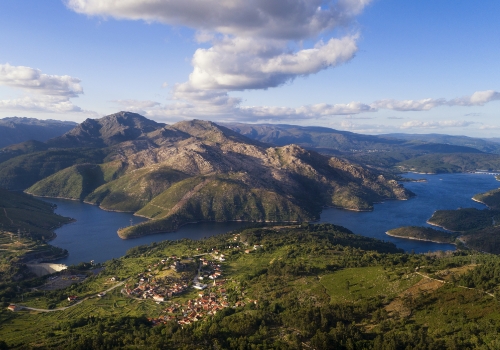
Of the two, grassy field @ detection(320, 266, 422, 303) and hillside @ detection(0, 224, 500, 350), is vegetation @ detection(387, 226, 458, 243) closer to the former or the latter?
hillside @ detection(0, 224, 500, 350)

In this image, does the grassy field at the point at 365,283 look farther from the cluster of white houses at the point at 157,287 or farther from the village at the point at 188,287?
the cluster of white houses at the point at 157,287

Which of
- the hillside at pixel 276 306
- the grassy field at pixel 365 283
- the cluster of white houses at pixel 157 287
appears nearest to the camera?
the hillside at pixel 276 306

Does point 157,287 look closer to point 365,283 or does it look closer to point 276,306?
point 276,306

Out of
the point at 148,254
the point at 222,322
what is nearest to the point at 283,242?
the point at 148,254

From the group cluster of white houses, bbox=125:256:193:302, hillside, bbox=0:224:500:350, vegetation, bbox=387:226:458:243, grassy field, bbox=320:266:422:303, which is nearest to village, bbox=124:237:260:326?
cluster of white houses, bbox=125:256:193:302

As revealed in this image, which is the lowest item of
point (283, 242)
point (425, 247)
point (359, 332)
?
point (425, 247)

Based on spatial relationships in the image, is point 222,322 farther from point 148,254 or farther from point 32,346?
point 148,254

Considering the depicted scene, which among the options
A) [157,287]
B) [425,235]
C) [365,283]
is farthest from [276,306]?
[425,235]

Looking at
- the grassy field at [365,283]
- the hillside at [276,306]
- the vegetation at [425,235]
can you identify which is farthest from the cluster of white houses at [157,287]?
the vegetation at [425,235]
